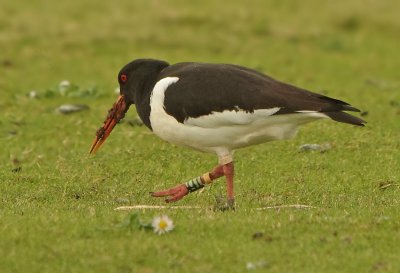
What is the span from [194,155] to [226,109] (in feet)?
11.9

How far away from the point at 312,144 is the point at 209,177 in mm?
3457

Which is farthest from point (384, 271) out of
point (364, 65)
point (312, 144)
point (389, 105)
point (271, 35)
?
point (271, 35)

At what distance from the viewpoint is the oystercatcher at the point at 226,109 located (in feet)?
29.7

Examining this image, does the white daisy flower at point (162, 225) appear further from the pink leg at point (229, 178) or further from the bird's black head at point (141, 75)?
the bird's black head at point (141, 75)

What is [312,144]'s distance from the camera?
510 inches

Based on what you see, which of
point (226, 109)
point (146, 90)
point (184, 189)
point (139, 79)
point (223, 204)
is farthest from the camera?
point (139, 79)

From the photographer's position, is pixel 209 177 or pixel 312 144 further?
pixel 312 144

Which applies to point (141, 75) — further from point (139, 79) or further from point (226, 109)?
point (226, 109)

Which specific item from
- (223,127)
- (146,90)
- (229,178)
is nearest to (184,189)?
(229,178)

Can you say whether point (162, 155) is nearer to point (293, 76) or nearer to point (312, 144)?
point (312, 144)

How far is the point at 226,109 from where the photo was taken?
912cm

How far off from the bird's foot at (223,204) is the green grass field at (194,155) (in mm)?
104

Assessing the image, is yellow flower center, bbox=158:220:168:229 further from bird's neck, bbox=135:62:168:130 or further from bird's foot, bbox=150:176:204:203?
bird's neck, bbox=135:62:168:130

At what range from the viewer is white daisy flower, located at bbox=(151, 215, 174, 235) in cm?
818
